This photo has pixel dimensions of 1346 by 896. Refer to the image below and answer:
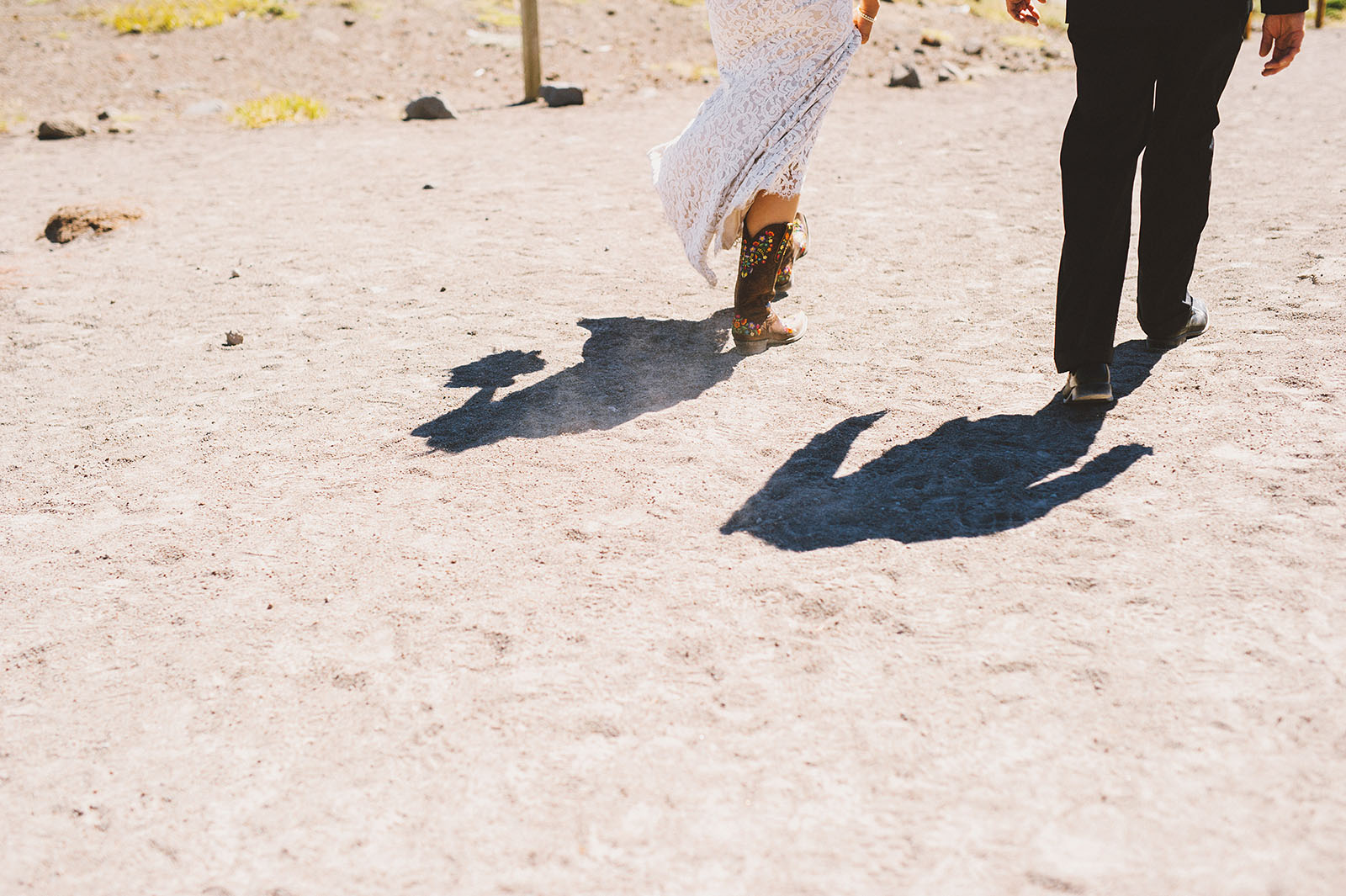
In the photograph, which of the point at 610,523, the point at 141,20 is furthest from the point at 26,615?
the point at 141,20

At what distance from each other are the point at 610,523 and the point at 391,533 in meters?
0.59

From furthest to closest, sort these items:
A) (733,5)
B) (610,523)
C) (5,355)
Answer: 1. (5,355)
2. (733,5)
3. (610,523)

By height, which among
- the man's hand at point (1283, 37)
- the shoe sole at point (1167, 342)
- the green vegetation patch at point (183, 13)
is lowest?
the shoe sole at point (1167, 342)

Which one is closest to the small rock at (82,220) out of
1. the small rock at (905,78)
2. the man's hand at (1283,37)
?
the man's hand at (1283,37)

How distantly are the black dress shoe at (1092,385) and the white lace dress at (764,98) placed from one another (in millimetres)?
1194

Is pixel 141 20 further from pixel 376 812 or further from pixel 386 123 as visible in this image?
pixel 376 812

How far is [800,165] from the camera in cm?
387

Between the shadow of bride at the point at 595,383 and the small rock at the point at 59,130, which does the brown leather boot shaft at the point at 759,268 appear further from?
the small rock at the point at 59,130

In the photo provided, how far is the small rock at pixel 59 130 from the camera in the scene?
8734mm

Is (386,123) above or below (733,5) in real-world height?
below

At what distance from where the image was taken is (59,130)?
28.7 ft

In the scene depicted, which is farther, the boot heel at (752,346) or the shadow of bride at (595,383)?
the boot heel at (752,346)

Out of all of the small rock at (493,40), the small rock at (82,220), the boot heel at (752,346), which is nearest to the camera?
the boot heel at (752,346)

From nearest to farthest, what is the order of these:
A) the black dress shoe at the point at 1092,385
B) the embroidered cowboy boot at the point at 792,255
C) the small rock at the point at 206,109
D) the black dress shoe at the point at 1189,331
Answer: the black dress shoe at the point at 1092,385
the black dress shoe at the point at 1189,331
the embroidered cowboy boot at the point at 792,255
the small rock at the point at 206,109
